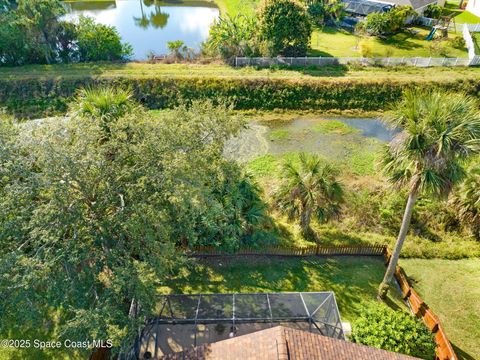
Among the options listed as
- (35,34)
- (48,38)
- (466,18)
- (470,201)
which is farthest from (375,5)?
(35,34)

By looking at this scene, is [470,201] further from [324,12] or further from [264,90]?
[324,12]

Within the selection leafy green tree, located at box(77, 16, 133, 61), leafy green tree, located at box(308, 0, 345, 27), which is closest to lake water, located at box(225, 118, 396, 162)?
leafy green tree, located at box(77, 16, 133, 61)

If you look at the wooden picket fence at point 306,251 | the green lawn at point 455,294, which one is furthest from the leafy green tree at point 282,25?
the green lawn at point 455,294

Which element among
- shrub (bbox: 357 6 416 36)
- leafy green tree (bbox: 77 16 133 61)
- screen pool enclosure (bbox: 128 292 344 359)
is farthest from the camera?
shrub (bbox: 357 6 416 36)

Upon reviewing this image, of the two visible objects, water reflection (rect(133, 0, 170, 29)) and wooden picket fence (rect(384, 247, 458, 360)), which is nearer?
wooden picket fence (rect(384, 247, 458, 360))

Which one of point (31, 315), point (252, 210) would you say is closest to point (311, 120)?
point (252, 210)

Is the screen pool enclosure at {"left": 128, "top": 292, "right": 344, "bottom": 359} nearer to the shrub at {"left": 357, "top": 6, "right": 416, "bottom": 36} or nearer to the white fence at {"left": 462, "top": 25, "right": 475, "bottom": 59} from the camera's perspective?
the white fence at {"left": 462, "top": 25, "right": 475, "bottom": 59}
